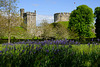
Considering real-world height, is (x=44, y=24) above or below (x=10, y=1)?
below

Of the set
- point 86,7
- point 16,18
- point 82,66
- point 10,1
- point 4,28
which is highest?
point 86,7

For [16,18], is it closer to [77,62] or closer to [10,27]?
[10,27]

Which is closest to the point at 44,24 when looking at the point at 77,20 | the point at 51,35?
the point at 51,35

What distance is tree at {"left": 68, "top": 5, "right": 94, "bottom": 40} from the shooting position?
3653 cm

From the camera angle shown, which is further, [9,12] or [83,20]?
[83,20]

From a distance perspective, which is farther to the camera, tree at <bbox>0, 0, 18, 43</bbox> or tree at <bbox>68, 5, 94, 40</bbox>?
tree at <bbox>68, 5, 94, 40</bbox>

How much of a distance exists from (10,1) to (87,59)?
15170 mm

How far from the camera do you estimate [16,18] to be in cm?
1867

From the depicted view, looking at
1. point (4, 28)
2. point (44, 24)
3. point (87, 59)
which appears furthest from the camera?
point (44, 24)

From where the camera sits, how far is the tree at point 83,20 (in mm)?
36531

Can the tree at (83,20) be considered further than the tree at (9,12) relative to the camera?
Yes

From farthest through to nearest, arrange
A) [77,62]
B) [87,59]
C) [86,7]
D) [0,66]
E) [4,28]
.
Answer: [86,7] < [4,28] < [87,59] < [77,62] < [0,66]

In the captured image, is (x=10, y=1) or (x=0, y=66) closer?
(x=0, y=66)

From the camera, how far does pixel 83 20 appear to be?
3759cm
